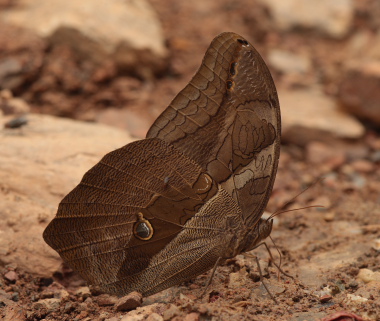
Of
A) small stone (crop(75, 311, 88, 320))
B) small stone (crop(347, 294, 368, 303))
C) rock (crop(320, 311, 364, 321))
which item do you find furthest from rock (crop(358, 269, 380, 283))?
small stone (crop(75, 311, 88, 320))

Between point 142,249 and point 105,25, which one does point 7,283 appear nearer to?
point 142,249

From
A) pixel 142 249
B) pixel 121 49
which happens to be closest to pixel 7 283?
pixel 142 249

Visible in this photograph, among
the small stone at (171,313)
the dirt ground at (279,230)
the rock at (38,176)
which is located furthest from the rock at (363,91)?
the small stone at (171,313)

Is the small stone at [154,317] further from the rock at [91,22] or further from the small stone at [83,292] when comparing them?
the rock at [91,22]

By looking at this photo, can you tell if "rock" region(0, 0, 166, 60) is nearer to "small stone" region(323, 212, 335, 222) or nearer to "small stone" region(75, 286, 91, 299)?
"small stone" region(323, 212, 335, 222)

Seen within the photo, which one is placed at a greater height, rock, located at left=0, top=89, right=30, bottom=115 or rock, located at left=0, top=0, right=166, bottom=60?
rock, located at left=0, top=0, right=166, bottom=60

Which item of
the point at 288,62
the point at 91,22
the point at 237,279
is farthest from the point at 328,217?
the point at 91,22
